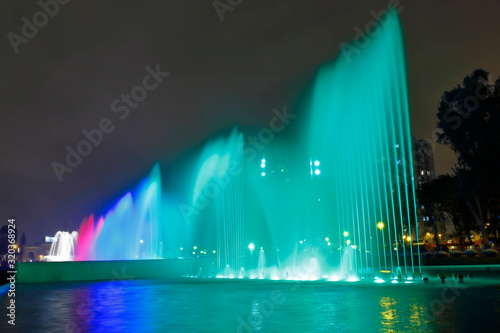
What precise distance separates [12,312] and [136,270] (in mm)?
17711

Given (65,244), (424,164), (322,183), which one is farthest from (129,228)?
(424,164)

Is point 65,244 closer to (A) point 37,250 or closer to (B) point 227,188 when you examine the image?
(B) point 227,188

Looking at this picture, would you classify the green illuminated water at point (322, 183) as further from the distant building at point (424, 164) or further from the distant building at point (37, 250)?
the distant building at point (424, 164)

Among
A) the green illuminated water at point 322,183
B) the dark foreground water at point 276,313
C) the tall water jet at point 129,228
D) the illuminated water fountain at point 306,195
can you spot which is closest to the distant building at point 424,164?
the green illuminated water at point 322,183

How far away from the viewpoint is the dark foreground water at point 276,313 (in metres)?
8.71

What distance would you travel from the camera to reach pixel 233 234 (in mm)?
44312

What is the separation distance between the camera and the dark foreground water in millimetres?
8711

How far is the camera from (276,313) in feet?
34.9

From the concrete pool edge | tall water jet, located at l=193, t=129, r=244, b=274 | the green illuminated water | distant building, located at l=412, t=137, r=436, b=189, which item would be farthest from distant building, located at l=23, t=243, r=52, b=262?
distant building, located at l=412, t=137, r=436, b=189

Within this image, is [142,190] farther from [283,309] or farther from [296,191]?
[283,309]

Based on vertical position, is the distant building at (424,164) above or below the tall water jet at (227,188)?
above

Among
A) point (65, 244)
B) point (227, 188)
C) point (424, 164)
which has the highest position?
point (424, 164)

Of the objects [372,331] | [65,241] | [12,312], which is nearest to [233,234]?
[65,241]

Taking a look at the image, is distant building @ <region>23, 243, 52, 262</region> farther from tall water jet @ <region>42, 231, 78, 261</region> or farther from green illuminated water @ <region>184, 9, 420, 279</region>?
tall water jet @ <region>42, 231, 78, 261</region>
